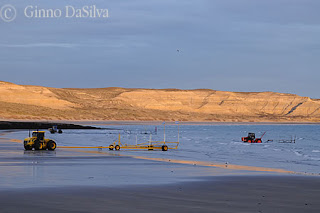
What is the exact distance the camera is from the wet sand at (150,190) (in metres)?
18.2

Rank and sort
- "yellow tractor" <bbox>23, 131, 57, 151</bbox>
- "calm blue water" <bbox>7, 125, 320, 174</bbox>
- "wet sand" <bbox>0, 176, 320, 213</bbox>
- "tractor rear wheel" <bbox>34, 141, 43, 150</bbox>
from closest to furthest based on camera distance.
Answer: "wet sand" <bbox>0, 176, 320, 213</bbox>
"calm blue water" <bbox>7, 125, 320, 174</bbox>
"yellow tractor" <bbox>23, 131, 57, 151</bbox>
"tractor rear wheel" <bbox>34, 141, 43, 150</bbox>

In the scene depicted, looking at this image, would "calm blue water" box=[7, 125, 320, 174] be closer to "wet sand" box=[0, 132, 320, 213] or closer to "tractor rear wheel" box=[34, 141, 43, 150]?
"tractor rear wheel" box=[34, 141, 43, 150]

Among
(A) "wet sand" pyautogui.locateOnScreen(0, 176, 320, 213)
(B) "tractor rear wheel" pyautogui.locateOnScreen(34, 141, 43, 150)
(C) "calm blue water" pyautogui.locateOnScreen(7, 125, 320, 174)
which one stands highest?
(B) "tractor rear wheel" pyautogui.locateOnScreen(34, 141, 43, 150)

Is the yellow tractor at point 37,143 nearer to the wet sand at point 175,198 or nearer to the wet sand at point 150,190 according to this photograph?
the wet sand at point 150,190

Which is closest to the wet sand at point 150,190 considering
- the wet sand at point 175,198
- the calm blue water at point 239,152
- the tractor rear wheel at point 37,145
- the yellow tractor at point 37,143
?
the wet sand at point 175,198

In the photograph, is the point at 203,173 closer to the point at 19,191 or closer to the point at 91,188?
the point at 91,188

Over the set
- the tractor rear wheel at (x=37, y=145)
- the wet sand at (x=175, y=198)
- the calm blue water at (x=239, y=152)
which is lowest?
the wet sand at (x=175, y=198)

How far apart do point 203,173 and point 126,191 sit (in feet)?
29.9

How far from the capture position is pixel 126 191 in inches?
864

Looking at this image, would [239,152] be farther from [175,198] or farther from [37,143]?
[175,198]

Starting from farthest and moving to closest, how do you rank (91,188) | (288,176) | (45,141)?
(45,141)
(288,176)
(91,188)

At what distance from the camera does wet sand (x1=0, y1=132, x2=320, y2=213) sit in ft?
59.6

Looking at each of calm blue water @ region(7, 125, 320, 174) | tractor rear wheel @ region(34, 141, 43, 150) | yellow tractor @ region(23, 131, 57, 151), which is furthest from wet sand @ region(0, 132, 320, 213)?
tractor rear wheel @ region(34, 141, 43, 150)

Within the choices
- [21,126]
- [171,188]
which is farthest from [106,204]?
[21,126]
